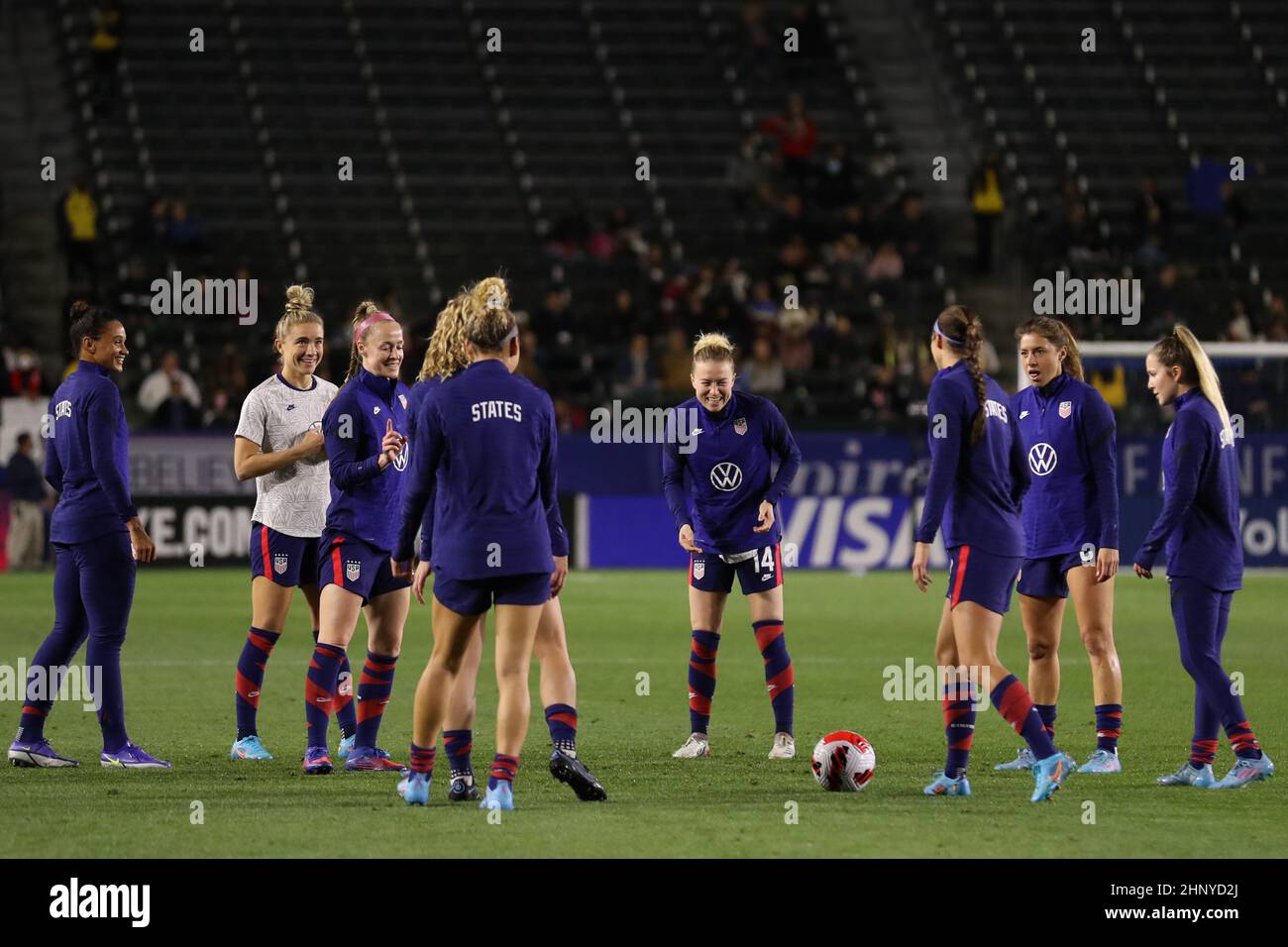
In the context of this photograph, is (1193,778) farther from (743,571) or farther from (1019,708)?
(743,571)

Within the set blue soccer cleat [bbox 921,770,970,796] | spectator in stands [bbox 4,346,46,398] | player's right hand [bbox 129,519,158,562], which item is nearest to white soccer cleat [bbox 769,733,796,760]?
blue soccer cleat [bbox 921,770,970,796]

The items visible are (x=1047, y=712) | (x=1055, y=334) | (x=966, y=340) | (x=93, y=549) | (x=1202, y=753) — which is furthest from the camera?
(x=1047, y=712)

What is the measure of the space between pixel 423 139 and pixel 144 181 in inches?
180

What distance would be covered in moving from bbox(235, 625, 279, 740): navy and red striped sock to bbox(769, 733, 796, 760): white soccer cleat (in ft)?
8.43

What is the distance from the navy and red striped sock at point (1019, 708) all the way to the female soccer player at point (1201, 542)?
41.8 inches

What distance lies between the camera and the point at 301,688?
43.3ft

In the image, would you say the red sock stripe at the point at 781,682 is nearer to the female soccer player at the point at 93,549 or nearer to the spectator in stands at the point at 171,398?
the female soccer player at the point at 93,549

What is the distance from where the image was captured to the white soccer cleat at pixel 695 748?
10.3 meters

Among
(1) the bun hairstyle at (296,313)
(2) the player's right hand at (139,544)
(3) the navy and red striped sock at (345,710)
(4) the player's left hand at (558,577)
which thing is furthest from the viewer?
(3) the navy and red striped sock at (345,710)

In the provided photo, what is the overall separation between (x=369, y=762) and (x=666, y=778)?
1.44 metres

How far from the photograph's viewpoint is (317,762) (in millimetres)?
9617

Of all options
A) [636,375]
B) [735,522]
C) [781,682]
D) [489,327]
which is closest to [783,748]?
[781,682]

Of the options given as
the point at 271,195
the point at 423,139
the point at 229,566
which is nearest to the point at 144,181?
the point at 271,195

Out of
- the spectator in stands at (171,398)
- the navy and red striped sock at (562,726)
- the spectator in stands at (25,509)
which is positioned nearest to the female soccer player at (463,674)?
the navy and red striped sock at (562,726)
